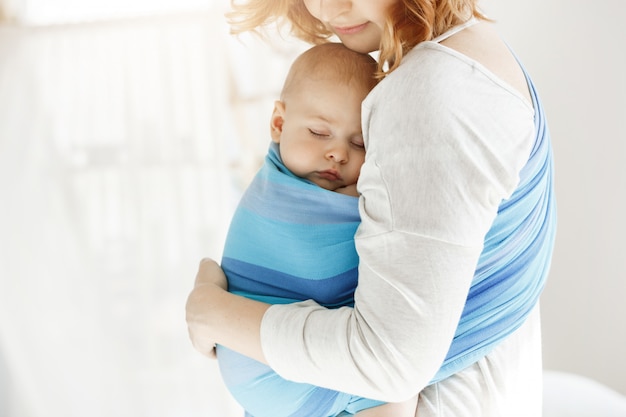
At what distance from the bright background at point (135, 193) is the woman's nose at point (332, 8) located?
1.59 m

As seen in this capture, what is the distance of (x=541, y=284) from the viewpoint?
106 cm

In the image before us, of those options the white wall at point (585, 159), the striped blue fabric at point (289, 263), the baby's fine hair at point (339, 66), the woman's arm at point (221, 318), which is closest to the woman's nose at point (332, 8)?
the baby's fine hair at point (339, 66)

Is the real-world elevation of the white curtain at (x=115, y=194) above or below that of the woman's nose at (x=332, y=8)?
below

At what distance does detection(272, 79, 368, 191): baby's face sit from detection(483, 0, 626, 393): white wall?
143cm

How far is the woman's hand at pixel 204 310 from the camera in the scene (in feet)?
3.49

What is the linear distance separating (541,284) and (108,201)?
197cm

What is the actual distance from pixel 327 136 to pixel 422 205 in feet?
1.44

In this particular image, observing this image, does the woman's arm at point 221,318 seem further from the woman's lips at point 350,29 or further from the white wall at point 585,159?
the white wall at point 585,159

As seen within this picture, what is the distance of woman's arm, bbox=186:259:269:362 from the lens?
3.18 ft

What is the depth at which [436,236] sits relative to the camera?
76 cm

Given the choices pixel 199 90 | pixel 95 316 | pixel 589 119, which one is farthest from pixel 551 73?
pixel 95 316

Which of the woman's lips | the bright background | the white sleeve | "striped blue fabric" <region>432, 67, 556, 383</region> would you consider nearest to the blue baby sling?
"striped blue fabric" <region>432, 67, 556, 383</region>

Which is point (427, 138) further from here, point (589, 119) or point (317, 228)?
point (589, 119)

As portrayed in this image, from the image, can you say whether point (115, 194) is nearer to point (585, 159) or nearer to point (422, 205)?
point (585, 159)
